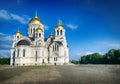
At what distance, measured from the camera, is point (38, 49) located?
50.0 m

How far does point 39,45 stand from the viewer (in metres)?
50.4

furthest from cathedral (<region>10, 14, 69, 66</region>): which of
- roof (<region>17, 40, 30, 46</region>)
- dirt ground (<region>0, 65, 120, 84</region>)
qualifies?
dirt ground (<region>0, 65, 120, 84</region>)

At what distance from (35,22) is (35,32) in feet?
18.1

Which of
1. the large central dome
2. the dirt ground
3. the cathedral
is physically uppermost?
the large central dome

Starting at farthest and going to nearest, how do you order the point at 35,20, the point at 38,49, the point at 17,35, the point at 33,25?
the point at 35,20 → the point at 33,25 → the point at 17,35 → the point at 38,49

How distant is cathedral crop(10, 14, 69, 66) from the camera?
159 feet

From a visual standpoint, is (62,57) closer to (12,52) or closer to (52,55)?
(52,55)

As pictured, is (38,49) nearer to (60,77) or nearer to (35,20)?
(35,20)

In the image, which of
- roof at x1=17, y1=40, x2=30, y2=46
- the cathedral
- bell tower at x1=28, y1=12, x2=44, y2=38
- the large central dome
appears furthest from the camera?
the large central dome

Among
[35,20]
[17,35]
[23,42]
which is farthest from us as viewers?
[35,20]

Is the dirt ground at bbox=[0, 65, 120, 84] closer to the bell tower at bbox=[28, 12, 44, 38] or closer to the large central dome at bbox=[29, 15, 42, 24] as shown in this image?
the bell tower at bbox=[28, 12, 44, 38]

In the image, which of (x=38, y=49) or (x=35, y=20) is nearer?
(x=38, y=49)

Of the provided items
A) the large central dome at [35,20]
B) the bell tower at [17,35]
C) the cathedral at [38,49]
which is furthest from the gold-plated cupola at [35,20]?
the bell tower at [17,35]

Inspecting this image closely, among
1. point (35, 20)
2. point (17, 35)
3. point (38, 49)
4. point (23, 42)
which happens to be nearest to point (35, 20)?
point (35, 20)
